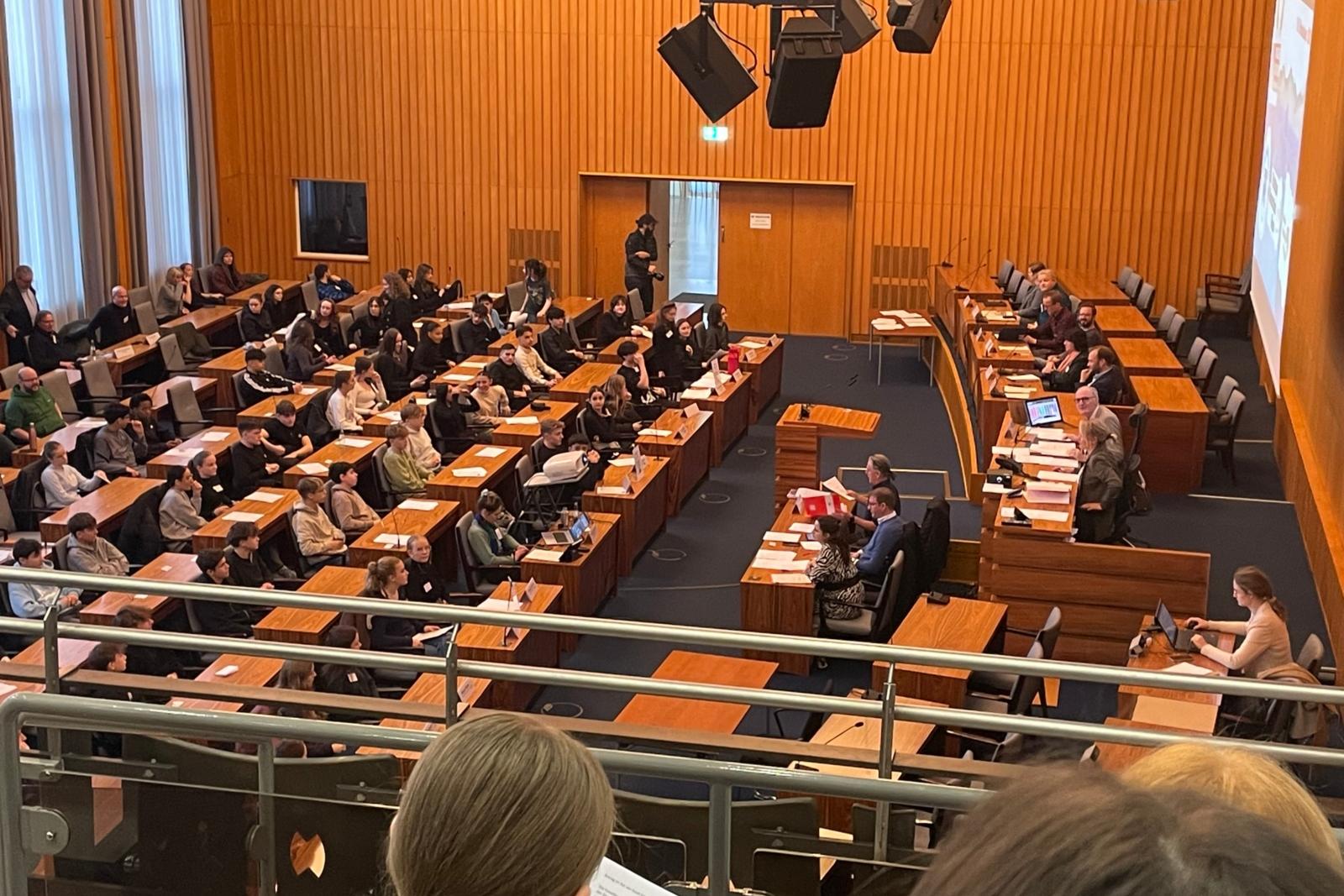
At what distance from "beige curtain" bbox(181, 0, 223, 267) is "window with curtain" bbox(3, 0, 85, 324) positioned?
99.4 inches

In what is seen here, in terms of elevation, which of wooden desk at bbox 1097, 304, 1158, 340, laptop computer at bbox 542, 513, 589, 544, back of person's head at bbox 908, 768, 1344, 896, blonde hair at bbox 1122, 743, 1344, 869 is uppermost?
back of person's head at bbox 908, 768, 1344, 896

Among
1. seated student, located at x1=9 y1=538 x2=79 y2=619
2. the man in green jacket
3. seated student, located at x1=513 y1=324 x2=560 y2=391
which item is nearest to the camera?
Result: seated student, located at x1=9 y1=538 x2=79 y2=619

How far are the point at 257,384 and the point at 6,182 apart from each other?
4054mm

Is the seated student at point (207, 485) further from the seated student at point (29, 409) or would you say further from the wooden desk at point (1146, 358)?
the wooden desk at point (1146, 358)

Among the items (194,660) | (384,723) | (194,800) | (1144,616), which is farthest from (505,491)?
(194,800)

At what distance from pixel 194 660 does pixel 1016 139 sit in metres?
12.9

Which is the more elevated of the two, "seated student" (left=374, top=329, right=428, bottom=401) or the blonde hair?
the blonde hair

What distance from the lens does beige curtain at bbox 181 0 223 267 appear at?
1858 cm

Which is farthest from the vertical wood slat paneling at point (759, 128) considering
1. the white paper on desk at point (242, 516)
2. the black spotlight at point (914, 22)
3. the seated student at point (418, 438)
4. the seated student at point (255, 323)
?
the white paper on desk at point (242, 516)

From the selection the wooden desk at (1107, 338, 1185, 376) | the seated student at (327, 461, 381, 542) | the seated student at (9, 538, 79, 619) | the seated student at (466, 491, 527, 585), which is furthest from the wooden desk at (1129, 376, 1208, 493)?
the seated student at (9, 538, 79, 619)

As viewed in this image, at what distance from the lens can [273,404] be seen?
1263 cm

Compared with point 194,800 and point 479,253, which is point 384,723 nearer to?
point 194,800

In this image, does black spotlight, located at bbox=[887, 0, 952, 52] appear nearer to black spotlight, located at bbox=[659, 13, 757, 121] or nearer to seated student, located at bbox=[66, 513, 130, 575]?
black spotlight, located at bbox=[659, 13, 757, 121]

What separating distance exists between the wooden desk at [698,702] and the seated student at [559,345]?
7.90 meters
